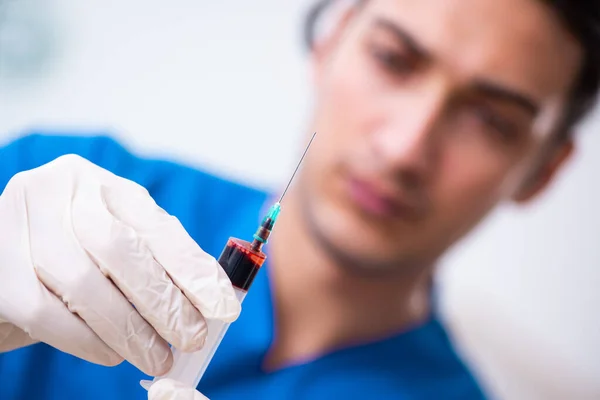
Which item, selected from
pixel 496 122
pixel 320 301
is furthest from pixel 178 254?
pixel 496 122

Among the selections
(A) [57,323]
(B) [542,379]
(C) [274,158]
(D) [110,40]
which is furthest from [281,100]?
(B) [542,379]

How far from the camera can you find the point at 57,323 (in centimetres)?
55

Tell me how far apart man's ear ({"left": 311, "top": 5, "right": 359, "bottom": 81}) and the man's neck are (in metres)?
0.32

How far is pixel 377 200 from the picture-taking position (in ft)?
2.82

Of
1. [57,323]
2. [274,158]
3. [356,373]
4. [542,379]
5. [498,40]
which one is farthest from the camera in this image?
[542,379]

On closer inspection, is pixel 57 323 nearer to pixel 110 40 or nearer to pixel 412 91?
pixel 412 91

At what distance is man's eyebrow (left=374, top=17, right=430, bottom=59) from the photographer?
2.73ft

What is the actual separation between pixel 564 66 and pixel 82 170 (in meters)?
0.90

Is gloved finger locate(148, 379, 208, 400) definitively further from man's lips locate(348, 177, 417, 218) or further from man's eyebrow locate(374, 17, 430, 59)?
man's eyebrow locate(374, 17, 430, 59)

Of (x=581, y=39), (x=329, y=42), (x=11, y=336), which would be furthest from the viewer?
(x=329, y=42)

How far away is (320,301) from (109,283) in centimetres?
56

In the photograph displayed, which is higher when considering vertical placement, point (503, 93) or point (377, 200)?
point (503, 93)

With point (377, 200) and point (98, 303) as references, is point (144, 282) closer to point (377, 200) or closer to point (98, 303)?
point (98, 303)

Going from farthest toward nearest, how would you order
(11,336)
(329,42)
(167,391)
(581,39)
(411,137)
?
(329,42)
(581,39)
(411,137)
(11,336)
(167,391)
